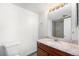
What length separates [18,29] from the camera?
96cm

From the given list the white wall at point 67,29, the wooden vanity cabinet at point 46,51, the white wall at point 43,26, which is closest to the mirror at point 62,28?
the white wall at point 67,29

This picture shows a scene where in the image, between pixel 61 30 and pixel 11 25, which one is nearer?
pixel 11 25

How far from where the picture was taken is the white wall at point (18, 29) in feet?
2.97

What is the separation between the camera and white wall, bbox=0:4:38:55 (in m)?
0.91

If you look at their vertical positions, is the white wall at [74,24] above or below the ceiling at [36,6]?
below

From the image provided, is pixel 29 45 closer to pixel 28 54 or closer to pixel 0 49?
pixel 28 54

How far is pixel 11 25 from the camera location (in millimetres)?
937

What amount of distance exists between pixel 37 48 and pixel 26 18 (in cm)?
43

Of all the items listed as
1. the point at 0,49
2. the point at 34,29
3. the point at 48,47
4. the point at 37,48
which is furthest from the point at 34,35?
the point at 0,49

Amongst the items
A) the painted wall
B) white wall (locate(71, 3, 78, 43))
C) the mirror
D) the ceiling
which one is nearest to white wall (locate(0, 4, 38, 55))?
the ceiling

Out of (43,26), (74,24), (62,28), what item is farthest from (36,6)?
(74,24)

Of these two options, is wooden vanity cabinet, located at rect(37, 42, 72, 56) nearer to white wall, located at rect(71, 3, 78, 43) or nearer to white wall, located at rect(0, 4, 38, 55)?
white wall, located at rect(0, 4, 38, 55)

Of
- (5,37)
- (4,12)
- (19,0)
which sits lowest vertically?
(5,37)

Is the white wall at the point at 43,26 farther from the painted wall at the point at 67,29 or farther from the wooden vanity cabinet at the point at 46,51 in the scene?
the painted wall at the point at 67,29
